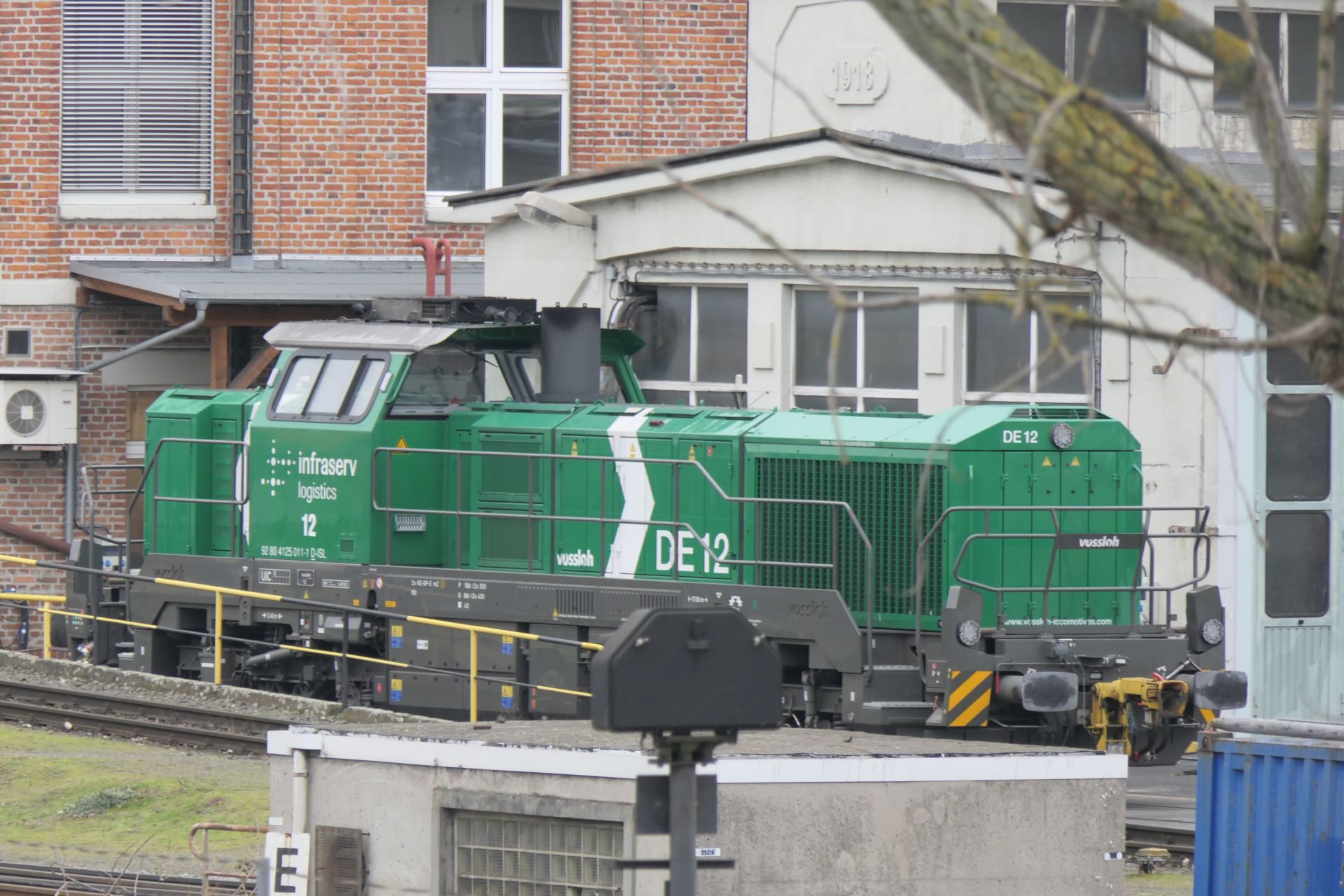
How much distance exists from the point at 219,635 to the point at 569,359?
330 cm

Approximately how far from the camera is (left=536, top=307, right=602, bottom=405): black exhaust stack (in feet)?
46.5

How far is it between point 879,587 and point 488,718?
3.37m

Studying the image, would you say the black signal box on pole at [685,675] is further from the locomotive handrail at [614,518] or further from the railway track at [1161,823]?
the locomotive handrail at [614,518]

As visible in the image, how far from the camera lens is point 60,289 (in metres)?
20.2

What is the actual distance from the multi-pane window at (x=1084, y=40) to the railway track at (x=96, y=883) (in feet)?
35.8

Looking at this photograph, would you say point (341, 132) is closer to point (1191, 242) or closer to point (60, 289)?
point (60, 289)

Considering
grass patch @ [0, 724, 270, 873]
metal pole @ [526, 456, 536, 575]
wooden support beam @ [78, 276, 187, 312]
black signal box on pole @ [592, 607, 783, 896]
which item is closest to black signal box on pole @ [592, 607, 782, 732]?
black signal box on pole @ [592, 607, 783, 896]

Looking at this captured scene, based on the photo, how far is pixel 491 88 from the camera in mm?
21297

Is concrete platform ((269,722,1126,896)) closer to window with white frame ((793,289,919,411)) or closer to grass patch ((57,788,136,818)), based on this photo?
grass patch ((57,788,136,818))

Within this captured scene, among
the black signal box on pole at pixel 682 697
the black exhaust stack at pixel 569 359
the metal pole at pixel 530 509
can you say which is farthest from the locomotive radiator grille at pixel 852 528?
the black signal box on pole at pixel 682 697

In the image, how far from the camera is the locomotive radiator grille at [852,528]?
480 inches

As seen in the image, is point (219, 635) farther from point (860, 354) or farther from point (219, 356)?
point (219, 356)

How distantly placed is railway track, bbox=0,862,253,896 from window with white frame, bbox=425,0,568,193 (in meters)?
12.5

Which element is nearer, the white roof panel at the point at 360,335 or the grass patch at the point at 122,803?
the grass patch at the point at 122,803
